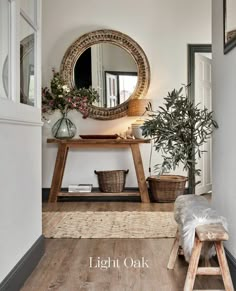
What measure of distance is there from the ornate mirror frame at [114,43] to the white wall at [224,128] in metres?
2.32

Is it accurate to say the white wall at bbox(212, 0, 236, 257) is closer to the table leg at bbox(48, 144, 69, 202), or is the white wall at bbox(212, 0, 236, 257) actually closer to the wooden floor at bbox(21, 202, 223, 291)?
the wooden floor at bbox(21, 202, 223, 291)

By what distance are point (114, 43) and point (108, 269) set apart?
11.0 feet

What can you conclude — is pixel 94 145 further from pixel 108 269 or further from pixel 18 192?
pixel 18 192

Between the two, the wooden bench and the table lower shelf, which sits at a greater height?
the wooden bench

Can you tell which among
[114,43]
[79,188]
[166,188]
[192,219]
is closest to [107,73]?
[114,43]

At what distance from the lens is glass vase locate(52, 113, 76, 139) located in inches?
175

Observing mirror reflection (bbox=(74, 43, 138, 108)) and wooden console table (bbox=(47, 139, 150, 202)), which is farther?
mirror reflection (bbox=(74, 43, 138, 108))

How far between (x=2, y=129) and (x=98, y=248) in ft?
4.40

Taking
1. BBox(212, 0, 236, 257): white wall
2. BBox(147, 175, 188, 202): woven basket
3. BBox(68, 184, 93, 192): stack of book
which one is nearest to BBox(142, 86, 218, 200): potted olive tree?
BBox(212, 0, 236, 257): white wall

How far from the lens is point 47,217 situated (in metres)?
3.56

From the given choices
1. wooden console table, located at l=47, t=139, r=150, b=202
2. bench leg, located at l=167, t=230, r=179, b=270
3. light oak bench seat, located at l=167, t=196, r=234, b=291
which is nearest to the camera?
light oak bench seat, located at l=167, t=196, r=234, b=291

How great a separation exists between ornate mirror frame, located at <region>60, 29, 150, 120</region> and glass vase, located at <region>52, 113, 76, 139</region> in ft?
1.23

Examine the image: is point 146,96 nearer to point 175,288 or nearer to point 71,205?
point 71,205

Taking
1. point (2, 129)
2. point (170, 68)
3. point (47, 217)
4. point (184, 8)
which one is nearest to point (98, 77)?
point (170, 68)
